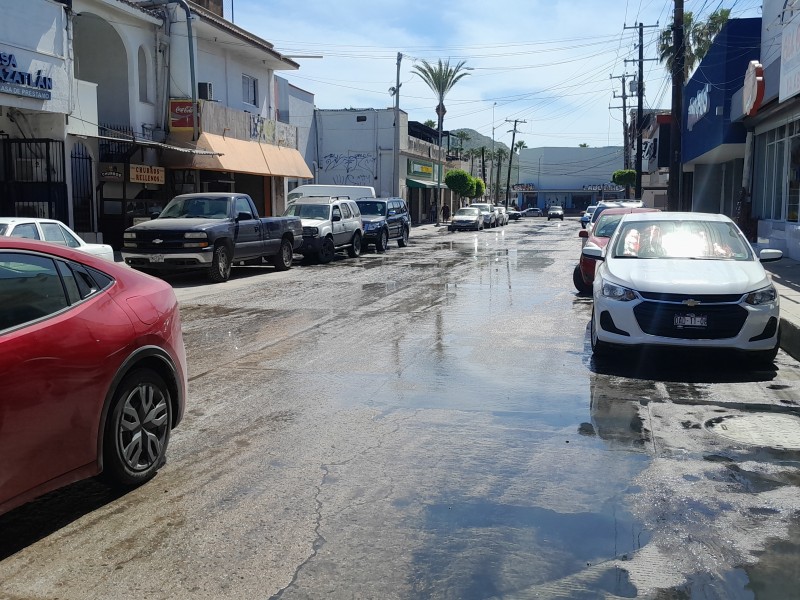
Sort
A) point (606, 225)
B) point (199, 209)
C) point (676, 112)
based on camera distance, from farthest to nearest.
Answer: point (676, 112) → point (199, 209) → point (606, 225)

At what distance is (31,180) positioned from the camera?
20.1 m

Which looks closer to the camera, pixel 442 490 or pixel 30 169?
pixel 442 490

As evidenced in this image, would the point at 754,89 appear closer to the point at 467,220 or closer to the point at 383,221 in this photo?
the point at 383,221

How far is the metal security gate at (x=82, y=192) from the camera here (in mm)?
21531

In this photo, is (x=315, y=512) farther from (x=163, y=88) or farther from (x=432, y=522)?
(x=163, y=88)

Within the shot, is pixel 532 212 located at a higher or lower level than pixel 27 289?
higher

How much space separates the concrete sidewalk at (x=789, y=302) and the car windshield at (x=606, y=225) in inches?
123

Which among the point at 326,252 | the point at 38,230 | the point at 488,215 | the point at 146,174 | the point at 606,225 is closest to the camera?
the point at 38,230

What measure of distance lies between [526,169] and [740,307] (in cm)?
10259

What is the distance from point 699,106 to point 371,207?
44.4 feet

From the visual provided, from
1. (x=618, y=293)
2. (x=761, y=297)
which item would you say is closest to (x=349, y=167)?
(x=618, y=293)

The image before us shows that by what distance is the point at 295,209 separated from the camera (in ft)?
76.9

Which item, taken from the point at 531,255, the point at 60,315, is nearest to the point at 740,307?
the point at 60,315

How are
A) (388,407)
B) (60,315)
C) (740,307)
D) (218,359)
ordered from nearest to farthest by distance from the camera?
(60,315) < (388,407) < (740,307) < (218,359)
